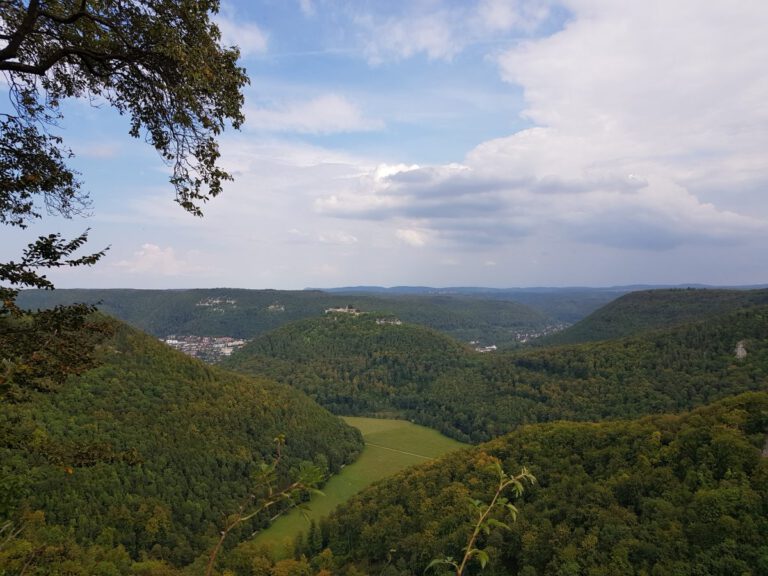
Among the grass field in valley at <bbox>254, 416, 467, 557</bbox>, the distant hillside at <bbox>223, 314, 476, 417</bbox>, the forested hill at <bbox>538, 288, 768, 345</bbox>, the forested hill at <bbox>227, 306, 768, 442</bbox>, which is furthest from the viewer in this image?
the forested hill at <bbox>538, 288, 768, 345</bbox>

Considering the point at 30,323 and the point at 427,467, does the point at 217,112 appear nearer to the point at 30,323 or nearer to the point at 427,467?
the point at 30,323

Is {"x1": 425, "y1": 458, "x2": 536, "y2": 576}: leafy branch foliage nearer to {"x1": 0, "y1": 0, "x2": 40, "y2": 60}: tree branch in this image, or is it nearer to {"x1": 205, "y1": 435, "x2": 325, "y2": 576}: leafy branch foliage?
{"x1": 205, "y1": 435, "x2": 325, "y2": 576}: leafy branch foliage

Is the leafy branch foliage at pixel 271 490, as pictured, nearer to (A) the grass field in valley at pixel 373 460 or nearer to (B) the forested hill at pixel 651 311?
(A) the grass field in valley at pixel 373 460

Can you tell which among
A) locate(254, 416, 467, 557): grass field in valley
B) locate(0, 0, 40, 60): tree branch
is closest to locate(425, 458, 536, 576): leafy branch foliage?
locate(0, 0, 40, 60): tree branch

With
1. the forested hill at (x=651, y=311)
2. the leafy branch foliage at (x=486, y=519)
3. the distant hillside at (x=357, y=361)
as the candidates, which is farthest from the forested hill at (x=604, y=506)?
the forested hill at (x=651, y=311)

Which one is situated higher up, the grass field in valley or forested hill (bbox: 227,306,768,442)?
forested hill (bbox: 227,306,768,442)

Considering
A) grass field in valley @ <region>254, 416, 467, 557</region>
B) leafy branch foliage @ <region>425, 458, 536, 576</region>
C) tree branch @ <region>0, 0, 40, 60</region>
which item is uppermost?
tree branch @ <region>0, 0, 40, 60</region>

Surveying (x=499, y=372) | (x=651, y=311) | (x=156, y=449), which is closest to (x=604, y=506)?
(x=156, y=449)
